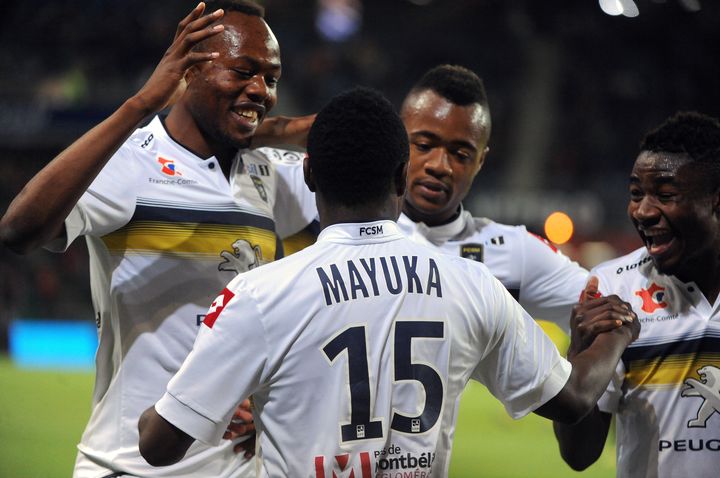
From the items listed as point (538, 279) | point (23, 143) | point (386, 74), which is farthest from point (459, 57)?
point (538, 279)

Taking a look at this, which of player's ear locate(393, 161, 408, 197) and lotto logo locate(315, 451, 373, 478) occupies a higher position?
player's ear locate(393, 161, 408, 197)

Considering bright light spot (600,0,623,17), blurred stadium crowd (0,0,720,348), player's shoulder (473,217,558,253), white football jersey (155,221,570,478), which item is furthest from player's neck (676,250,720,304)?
blurred stadium crowd (0,0,720,348)

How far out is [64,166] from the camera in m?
2.78

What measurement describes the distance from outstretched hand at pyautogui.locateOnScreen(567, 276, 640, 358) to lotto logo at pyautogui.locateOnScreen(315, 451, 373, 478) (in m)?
0.83

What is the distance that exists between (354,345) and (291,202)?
1.47m

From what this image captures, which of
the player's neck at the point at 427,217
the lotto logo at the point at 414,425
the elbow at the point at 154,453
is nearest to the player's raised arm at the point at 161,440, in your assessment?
the elbow at the point at 154,453

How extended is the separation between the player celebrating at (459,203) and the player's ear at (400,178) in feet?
4.64

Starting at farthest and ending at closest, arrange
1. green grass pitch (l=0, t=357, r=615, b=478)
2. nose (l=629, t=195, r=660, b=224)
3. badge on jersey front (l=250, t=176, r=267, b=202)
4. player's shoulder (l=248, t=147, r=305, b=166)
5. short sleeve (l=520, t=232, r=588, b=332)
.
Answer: green grass pitch (l=0, t=357, r=615, b=478)
short sleeve (l=520, t=232, r=588, b=332)
player's shoulder (l=248, t=147, r=305, b=166)
badge on jersey front (l=250, t=176, r=267, b=202)
nose (l=629, t=195, r=660, b=224)

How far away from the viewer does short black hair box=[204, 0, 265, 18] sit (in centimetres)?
349

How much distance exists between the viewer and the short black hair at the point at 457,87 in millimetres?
4191

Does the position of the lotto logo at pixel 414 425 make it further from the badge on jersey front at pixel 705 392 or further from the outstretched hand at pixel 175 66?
the outstretched hand at pixel 175 66

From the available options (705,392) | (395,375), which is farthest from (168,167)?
(705,392)

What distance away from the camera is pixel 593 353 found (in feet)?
9.23

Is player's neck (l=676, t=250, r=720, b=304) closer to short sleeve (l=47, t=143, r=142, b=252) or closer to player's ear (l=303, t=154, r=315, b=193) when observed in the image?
player's ear (l=303, t=154, r=315, b=193)
